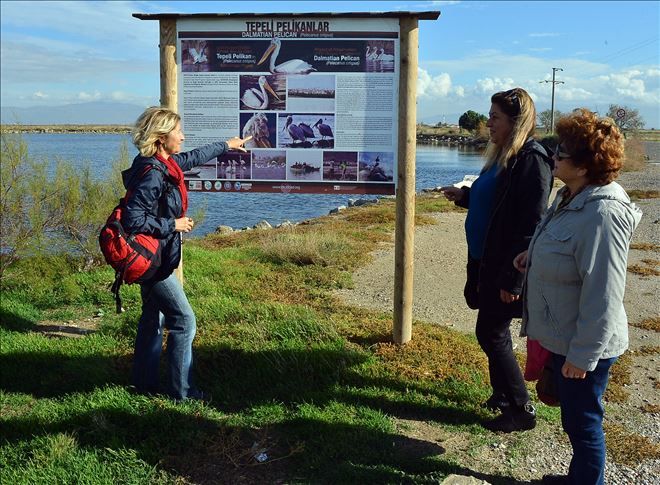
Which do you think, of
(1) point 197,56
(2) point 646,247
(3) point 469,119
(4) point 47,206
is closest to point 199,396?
(1) point 197,56

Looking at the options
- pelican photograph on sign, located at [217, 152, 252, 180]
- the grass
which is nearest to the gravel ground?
the grass

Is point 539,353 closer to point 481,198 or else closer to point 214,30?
point 481,198

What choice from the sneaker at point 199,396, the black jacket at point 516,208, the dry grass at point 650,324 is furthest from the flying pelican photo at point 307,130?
the dry grass at point 650,324

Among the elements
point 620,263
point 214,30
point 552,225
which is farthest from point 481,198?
point 214,30

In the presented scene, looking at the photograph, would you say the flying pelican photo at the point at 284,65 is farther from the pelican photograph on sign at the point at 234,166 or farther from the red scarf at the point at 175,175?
the red scarf at the point at 175,175

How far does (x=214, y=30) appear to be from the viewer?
5.05 meters

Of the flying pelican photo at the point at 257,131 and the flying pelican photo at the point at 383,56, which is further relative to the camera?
the flying pelican photo at the point at 257,131

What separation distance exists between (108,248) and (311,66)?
89.0 inches

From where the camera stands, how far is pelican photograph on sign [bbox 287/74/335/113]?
496 cm

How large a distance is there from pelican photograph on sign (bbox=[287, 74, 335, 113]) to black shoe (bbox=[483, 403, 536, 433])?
2.69 meters

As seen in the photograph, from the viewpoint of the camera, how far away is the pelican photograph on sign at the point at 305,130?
502cm

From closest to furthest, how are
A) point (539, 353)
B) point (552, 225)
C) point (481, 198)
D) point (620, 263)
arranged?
1. point (620, 263)
2. point (552, 225)
3. point (539, 353)
4. point (481, 198)

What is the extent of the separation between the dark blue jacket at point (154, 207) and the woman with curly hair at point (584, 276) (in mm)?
2271

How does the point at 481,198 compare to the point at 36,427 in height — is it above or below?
above
